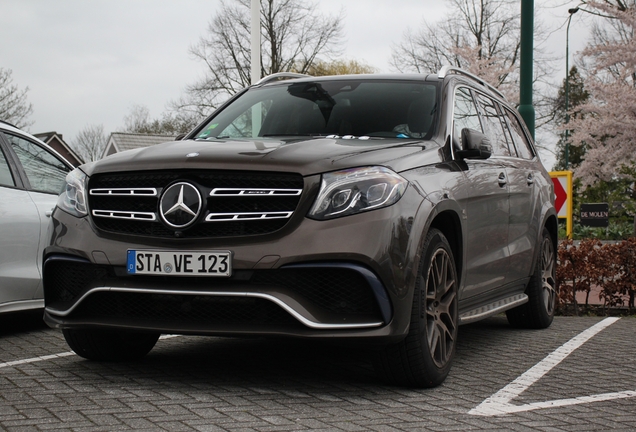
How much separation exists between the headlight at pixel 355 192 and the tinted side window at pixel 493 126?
7.44 feet

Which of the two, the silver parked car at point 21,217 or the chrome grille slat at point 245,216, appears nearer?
the chrome grille slat at point 245,216

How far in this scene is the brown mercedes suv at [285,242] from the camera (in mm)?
4207

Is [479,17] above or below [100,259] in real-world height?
above

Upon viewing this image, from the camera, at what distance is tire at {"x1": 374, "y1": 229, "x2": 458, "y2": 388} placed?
446 cm

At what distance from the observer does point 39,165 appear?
23.8 feet

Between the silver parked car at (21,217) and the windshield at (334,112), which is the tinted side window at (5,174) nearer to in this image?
the silver parked car at (21,217)

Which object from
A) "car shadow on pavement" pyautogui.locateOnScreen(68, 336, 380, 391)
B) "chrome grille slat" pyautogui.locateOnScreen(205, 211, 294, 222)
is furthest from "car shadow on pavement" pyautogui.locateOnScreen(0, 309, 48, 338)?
"chrome grille slat" pyautogui.locateOnScreen(205, 211, 294, 222)

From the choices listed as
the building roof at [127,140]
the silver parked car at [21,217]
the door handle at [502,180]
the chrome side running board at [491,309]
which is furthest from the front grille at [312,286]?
the building roof at [127,140]

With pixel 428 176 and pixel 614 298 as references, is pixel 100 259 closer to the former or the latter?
pixel 428 176

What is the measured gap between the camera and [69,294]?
4758 millimetres

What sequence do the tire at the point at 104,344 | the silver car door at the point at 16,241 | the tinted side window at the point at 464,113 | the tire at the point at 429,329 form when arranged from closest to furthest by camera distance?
the tire at the point at 429,329
the tire at the point at 104,344
the tinted side window at the point at 464,113
the silver car door at the point at 16,241

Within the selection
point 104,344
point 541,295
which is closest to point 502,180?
point 541,295

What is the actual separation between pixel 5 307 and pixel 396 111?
322 centimetres

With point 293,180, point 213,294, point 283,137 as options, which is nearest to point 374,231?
point 293,180
